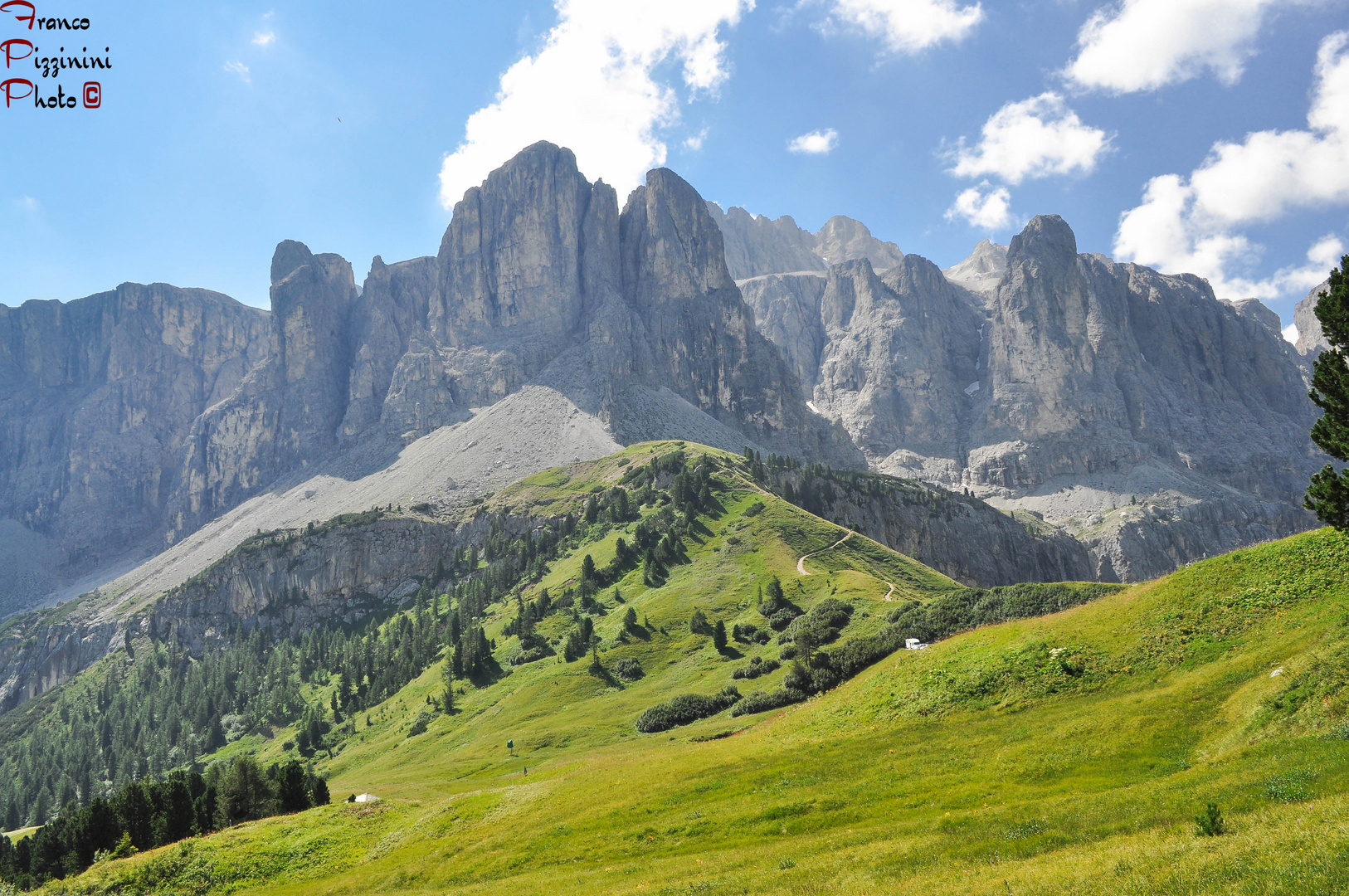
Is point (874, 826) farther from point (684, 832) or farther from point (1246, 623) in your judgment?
point (1246, 623)

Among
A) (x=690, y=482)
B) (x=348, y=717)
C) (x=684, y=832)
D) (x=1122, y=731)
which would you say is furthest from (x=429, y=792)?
(x=690, y=482)

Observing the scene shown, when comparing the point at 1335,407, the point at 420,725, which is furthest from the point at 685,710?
the point at 1335,407

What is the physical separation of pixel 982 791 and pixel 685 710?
55040mm

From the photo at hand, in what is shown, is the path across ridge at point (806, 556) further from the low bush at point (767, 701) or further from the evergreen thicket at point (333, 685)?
the low bush at point (767, 701)

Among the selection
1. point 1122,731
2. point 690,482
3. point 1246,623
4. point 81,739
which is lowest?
point 81,739

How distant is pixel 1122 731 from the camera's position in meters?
31.6

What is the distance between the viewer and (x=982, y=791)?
2898 cm

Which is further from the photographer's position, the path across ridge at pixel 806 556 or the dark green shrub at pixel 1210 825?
the path across ridge at pixel 806 556

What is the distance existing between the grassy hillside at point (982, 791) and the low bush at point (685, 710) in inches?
472

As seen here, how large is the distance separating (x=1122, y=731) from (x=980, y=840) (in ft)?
42.7

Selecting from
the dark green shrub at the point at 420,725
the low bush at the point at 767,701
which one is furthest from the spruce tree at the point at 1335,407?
the dark green shrub at the point at 420,725

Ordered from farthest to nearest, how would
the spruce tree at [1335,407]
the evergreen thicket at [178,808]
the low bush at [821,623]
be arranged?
the low bush at [821,623] < the evergreen thicket at [178,808] < the spruce tree at [1335,407]

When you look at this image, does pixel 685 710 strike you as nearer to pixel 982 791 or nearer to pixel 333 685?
pixel 982 791

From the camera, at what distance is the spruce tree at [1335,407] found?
30.2 meters
